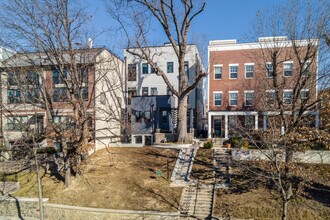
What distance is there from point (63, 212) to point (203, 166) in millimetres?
10131

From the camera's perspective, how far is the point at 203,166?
19.6 meters

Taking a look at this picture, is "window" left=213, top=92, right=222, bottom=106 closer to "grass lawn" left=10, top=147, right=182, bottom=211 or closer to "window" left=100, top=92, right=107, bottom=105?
"grass lawn" left=10, top=147, right=182, bottom=211

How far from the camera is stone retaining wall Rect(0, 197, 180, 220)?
46.7 ft

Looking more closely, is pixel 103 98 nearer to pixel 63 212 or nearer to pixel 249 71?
pixel 63 212

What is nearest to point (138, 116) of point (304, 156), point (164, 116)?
point (164, 116)

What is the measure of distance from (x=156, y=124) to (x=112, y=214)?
17.7 metres

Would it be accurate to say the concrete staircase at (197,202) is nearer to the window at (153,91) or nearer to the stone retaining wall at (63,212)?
the stone retaining wall at (63,212)

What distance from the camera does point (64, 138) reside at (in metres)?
18.5

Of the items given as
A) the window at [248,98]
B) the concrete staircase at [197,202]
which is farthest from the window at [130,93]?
the concrete staircase at [197,202]

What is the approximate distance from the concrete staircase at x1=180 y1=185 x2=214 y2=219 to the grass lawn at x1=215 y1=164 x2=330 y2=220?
523 mm

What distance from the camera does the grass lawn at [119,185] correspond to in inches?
617

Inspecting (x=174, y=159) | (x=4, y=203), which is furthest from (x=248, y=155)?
(x=4, y=203)

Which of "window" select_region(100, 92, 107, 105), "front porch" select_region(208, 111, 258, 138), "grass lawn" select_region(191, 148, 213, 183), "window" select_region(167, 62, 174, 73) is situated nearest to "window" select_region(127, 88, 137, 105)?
"window" select_region(167, 62, 174, 73)

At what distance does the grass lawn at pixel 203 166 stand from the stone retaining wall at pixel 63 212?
4.46 meters
